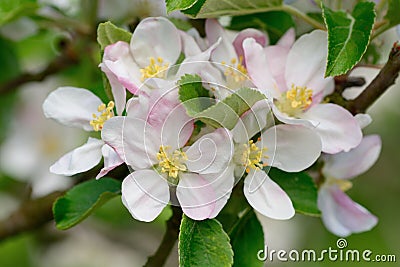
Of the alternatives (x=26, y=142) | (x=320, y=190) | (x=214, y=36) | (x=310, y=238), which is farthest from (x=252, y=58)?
(x=310, y=238)

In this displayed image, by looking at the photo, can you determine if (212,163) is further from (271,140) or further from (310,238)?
(310,238)

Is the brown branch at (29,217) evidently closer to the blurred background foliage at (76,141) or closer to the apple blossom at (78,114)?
the blurred background foliage at (76,141)

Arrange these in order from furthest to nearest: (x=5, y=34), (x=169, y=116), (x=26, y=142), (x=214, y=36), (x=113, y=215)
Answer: (x=113, y=215) → (x=26, y=142) → (x=5, y=34) → (x=214, y=36) → (x=169, y=116)

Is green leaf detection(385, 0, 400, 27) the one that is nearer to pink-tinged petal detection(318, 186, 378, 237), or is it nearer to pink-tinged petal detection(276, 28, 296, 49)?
pink-tinged petal detection(276, 28, 296, 49)

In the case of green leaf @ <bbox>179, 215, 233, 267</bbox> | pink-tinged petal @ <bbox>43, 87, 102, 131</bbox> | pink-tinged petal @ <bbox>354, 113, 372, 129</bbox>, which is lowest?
green leaf @ <bbox>179, 215, 233, 267</bbox>

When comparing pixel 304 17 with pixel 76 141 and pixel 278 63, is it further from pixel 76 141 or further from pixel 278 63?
pixel 76 141

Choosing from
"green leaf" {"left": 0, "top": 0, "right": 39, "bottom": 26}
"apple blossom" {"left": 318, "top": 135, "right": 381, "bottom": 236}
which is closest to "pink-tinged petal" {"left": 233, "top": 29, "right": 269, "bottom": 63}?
"apple blossom" {"left": 318, "top": 135, "right": 381, "bottom": 236}
